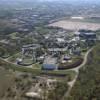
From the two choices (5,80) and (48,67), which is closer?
(5,80)

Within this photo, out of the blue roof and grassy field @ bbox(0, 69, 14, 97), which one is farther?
the blue roof

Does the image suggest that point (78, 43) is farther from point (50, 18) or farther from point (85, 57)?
point (50, 18)

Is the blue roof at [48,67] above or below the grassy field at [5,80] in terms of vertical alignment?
above

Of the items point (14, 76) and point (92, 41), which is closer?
point (14, 76)

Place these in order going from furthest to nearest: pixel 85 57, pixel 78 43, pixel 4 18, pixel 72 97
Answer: pixel 4 18, pixel 78 43, pixel 85 57, pixel 72 97

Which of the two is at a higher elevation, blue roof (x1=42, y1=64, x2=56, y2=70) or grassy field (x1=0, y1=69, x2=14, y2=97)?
blue roof (x1=42, y1=64, x2=56, y2=70)

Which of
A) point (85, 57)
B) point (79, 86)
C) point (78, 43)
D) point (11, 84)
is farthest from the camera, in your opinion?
point (78, 43)

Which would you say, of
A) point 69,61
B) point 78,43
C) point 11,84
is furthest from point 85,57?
point 11,84

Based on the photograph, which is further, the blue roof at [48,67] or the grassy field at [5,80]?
the blue roof at [48,67]

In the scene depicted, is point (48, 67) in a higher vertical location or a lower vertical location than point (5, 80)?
higher
